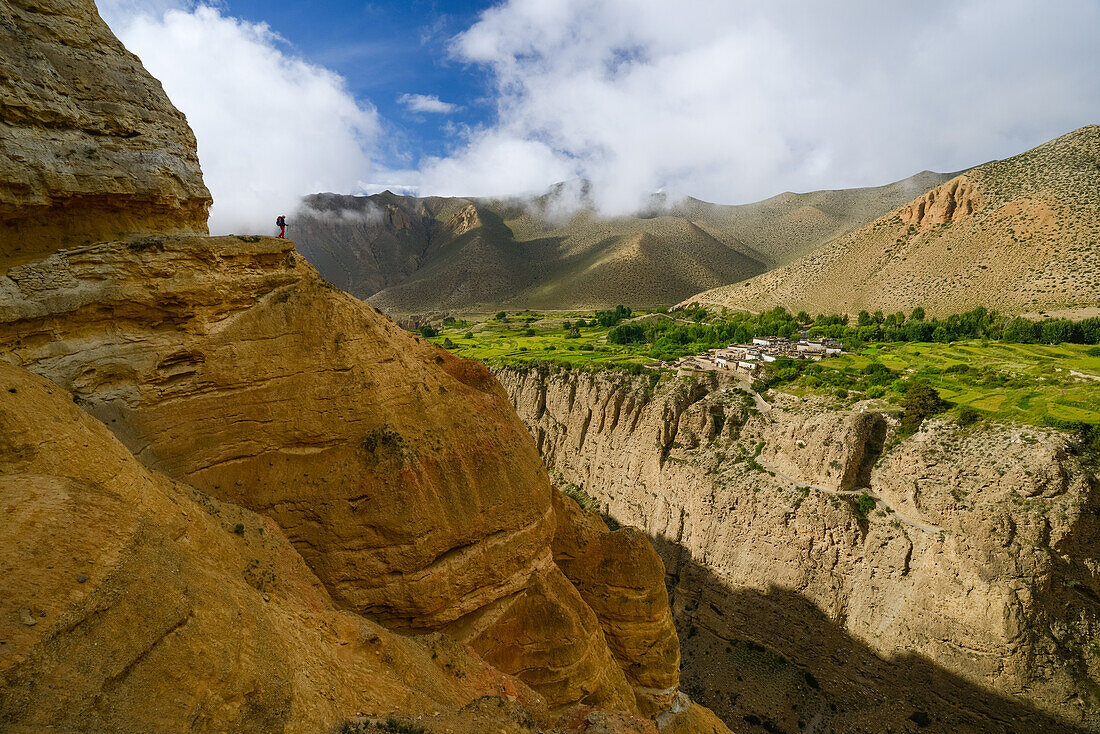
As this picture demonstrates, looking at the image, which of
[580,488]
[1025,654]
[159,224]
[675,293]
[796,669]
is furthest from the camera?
[675,293]

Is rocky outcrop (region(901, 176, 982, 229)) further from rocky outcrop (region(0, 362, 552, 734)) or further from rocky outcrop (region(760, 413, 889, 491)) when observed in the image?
rocky outcrop (region(0, 362, 552, 734))

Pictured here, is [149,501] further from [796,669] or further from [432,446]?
[796,669]

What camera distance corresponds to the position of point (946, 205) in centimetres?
8631

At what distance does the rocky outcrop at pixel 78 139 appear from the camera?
10.7m

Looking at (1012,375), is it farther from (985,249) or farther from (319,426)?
(985,249)

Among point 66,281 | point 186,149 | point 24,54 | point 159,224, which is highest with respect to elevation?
point 24,54

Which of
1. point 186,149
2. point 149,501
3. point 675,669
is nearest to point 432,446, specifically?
point 149,501

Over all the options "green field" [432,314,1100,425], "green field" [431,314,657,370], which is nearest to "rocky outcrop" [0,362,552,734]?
"green field" [432,314,1100,425]

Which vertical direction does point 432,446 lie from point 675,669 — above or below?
above

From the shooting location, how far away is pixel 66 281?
11.2 meters

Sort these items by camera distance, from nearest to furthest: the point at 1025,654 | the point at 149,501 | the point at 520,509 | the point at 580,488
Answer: the point at 149,501 → the point at 520,509 → the point at 1025,654 → the point at 580,488

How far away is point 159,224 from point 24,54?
13.3 ft

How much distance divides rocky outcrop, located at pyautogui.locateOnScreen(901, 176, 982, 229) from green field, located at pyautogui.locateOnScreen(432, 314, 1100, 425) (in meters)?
40.2

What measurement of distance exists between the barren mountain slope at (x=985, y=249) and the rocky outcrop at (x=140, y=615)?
3492 inches
